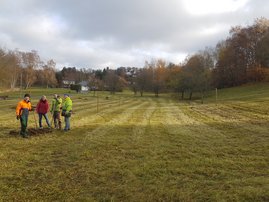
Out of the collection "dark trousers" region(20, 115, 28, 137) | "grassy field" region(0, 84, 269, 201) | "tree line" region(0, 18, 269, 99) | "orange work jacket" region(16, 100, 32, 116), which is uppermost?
"tree line" region(0, 18, 269, 99)

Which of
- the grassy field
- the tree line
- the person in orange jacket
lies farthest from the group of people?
the tree line

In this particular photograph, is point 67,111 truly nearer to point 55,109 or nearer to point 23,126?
point 55,109

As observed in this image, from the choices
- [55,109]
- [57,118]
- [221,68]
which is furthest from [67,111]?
[221,68]

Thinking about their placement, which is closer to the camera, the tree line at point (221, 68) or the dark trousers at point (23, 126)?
the dark trousers at point (23, 126)

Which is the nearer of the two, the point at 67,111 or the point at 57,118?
the point at 67,111

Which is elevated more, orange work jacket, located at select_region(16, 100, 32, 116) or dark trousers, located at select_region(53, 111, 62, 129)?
orange work jacket, located at select_region(16, 100, 32, 116)

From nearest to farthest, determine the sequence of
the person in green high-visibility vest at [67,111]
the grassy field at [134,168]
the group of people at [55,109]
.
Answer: the grassy field at [134,168] < the group of people at [55,109] < the person in green high-visibility vest at [67,111]

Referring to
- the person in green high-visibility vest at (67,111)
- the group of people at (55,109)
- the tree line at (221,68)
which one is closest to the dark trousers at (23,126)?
the group of people at (55,109)

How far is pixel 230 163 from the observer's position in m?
8.51

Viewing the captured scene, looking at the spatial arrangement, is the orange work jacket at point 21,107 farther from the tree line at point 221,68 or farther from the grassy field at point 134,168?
the tree line at point 221,68

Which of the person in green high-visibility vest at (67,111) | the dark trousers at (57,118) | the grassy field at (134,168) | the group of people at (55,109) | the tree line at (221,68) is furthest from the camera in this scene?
the tree line at (221,68)

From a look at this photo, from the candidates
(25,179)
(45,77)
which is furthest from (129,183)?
(45,77)

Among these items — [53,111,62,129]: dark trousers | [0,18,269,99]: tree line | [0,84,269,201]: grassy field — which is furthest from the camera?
[0,18,269,99]: tree line

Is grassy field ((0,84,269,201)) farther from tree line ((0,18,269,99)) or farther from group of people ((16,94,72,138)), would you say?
tree line ((0,18,269,99))
